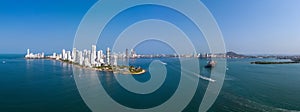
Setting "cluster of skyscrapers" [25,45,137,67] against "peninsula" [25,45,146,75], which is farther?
"cluster of skyscrapers" [25,45,137,67]

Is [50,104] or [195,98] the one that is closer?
[50,104]

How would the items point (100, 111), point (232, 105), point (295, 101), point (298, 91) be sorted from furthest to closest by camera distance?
point (298, 91) → point (295, 101) → point (232, 105) → point (100, 111)

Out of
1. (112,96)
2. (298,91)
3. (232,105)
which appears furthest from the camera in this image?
(298,91)

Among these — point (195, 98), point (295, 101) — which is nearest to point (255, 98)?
point (295, 101)

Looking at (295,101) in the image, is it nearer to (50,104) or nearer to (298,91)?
(298,91)

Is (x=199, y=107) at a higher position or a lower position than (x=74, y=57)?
lower

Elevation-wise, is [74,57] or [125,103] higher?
[74,57]

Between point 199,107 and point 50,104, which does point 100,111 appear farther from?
point 199,107

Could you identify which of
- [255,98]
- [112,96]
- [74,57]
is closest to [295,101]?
[255,98]

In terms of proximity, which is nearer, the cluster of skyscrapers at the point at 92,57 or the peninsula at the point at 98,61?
the peninsula at the point at 98,61
